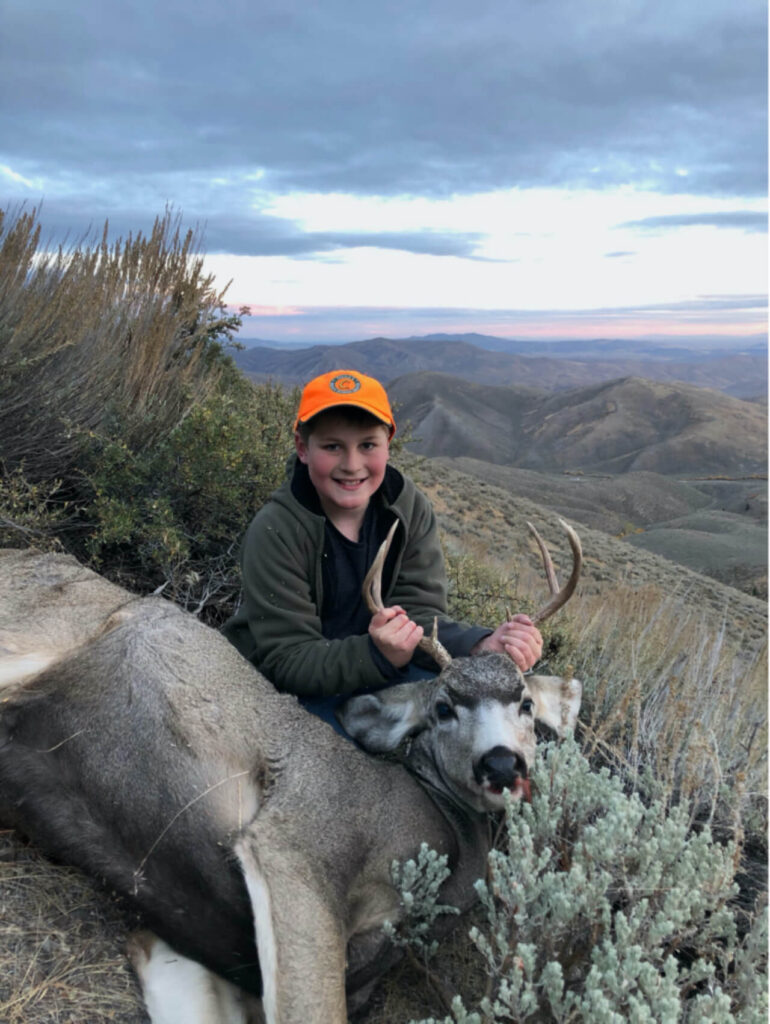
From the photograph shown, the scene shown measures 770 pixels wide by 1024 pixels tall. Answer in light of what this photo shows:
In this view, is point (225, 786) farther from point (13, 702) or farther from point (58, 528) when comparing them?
point (58, 528)

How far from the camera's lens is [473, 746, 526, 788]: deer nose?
273 cm

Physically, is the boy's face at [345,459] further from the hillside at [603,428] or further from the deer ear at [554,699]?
the hillside at [603,428]

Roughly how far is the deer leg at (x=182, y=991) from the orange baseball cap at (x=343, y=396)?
2.03 m

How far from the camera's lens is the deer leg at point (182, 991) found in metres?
2.48

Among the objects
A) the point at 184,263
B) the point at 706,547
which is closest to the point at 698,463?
the point at 706,547

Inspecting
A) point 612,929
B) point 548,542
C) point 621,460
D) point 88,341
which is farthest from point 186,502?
point 621,460

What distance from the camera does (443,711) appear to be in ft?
9.82

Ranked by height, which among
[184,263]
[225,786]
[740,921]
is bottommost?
[740,921]

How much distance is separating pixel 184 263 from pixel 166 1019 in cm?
688

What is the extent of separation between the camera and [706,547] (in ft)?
145

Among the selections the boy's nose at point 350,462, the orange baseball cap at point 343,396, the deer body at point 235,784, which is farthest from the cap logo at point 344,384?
the deer body at point 235,784

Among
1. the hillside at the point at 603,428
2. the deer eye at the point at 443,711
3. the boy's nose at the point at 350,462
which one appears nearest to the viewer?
the deer eye at the point at 443,711

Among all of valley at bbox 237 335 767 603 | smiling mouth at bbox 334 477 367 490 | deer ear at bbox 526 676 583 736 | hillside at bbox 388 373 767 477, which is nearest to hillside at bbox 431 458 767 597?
valley at bbox 237 335 767 603

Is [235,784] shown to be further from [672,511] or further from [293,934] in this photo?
[672,511]
